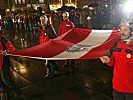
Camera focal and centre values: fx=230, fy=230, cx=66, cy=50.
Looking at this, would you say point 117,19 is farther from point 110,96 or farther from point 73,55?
point 73,55

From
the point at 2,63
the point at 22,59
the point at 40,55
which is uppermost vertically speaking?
the point at 40,55

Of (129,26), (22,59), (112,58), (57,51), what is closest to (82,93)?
(57,51)

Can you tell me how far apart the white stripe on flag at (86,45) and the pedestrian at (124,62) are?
0.76 m

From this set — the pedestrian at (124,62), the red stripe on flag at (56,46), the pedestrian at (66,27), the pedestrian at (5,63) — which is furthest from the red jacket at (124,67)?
the pedestrian at (66,27)

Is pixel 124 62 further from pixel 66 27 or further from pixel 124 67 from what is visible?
pixel 66 27

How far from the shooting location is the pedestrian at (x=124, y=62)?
335cm

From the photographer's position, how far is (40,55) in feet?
14.2

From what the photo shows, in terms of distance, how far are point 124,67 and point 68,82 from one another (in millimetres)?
3507

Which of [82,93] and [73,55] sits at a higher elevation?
[73,55]

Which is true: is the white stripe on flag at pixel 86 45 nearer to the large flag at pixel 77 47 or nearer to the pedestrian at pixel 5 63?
the large flag at pixel 77 47

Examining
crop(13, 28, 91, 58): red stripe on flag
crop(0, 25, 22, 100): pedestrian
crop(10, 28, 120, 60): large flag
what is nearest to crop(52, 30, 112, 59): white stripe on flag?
crop(10, 28, 120, 60): large flag

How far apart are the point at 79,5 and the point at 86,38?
131 feet

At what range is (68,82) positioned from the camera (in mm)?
6746

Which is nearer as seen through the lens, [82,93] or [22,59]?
[82,93]
